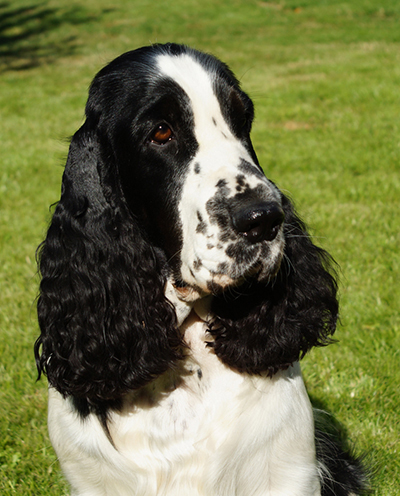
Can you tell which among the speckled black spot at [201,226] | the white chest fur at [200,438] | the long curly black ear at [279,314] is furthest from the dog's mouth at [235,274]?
the white chest fur at [200,438]

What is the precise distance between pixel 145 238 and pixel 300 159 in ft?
18.9

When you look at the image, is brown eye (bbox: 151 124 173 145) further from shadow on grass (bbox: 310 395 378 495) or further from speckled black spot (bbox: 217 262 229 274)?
shadow on grass (bbox: 310 395 378 495)

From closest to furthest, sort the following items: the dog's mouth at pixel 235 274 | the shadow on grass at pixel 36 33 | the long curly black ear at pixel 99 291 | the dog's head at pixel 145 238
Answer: the dog's mouth at pixel 235 274 → the dog's head at pixel 145 238 → the long curly black ear at pixel 99 291 → the shadow on grass at pixel 36 33

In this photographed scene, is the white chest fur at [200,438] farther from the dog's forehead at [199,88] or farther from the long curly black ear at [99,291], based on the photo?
the dog's forehead at [199,88]

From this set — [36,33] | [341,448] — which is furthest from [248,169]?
[36,33]

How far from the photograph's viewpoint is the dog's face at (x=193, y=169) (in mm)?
2250

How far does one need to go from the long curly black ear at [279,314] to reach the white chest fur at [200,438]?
0.11 m

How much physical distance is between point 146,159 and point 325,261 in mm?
1035

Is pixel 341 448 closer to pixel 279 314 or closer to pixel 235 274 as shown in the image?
pixel 279 314

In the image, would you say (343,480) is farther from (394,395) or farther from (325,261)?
(325,261)

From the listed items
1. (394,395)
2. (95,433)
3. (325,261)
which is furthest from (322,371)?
(95,433)

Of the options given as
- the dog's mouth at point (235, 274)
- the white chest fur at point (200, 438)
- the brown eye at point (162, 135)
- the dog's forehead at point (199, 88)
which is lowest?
the white chest fur at point (200, 438)

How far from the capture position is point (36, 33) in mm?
20328

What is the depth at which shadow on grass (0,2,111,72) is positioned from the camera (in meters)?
17.2
